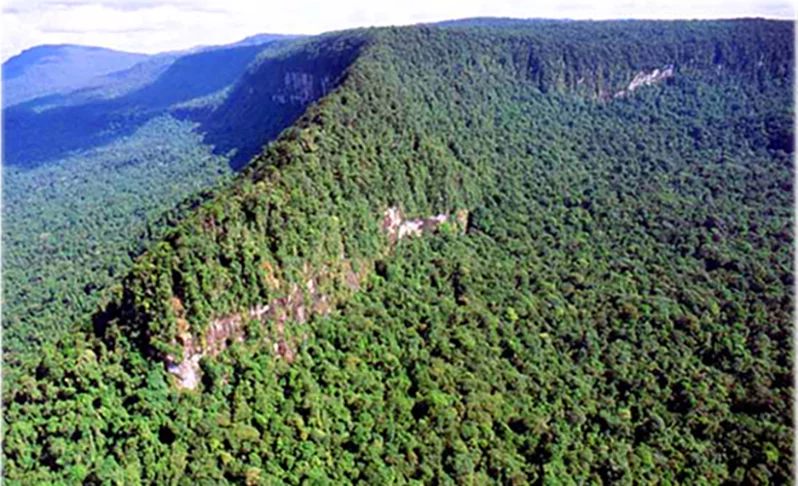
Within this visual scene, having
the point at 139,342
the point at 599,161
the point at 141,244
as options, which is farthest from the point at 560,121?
the point at 139,342

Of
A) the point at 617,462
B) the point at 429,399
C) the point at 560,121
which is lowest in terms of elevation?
the point at 617,462

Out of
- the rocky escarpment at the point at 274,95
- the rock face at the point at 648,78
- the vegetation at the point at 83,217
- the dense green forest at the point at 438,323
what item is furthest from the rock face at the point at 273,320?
the rock face at the point at 648,78

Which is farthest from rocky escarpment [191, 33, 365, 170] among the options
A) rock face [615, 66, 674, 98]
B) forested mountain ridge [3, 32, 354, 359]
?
rock face [615, 66, 674, 98]

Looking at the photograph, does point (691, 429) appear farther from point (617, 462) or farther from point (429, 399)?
point (429, 399)

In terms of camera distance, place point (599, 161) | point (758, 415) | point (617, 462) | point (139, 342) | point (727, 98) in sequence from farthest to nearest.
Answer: point (727, 98) → point (599, 161) → point (758, 415) → point (617, 462) → point (139, 342)

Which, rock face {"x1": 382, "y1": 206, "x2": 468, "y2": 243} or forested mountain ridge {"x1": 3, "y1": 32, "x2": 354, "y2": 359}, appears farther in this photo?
forested mountain ridge {"x1": 3, "y1": 32, "x2": 354, "y2": 359}

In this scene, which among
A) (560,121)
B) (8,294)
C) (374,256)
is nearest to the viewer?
(374,256)

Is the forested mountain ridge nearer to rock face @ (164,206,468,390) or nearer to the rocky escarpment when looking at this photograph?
the rocky escarpment
